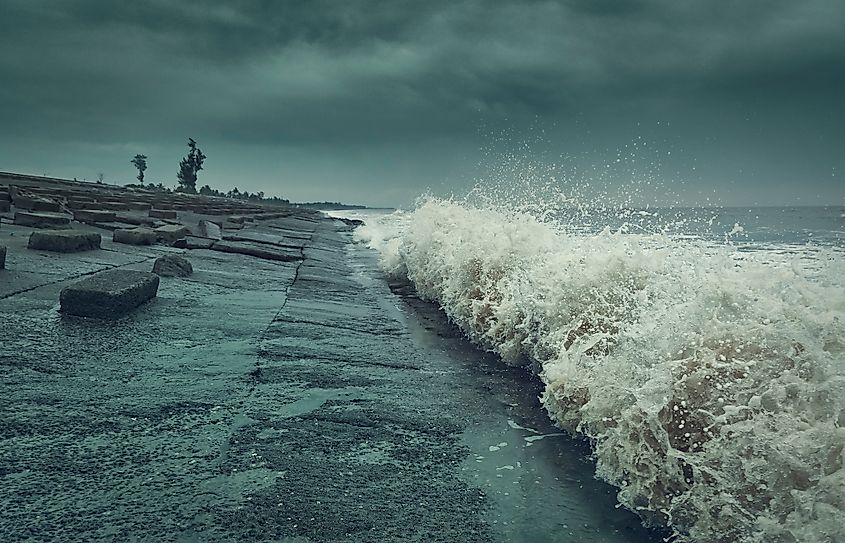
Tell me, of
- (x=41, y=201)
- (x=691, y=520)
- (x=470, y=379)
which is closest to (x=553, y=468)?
(x=691, y=520)

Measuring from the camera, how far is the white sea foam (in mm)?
2258

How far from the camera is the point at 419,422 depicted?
3.36m

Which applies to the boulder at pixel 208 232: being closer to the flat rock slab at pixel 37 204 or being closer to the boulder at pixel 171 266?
the flat rock slab at pixel 37 204

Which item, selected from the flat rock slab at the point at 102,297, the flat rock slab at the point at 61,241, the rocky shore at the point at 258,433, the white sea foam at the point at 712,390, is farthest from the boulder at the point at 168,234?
the white sea foam at the point at 712,390

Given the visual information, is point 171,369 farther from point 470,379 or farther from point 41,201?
point 41,201

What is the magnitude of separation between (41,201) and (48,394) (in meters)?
11.4

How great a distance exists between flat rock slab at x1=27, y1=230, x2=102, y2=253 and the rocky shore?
1.80 meters

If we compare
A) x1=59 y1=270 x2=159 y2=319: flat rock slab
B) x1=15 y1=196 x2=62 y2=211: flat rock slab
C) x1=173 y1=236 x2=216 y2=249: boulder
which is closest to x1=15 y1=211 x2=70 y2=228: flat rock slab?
x1=173 y1=236 x2=216 y2=249: boulder

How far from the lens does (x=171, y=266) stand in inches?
285

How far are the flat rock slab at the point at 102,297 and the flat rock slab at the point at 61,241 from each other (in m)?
2.94

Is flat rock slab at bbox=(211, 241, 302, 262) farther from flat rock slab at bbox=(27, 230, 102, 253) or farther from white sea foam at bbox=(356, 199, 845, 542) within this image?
white sea foam at bbox=(356, 199, 845, 542)

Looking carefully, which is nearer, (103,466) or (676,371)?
(103,466)

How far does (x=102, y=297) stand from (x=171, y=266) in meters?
2.55

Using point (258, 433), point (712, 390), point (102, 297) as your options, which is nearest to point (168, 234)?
point (102, 297)
